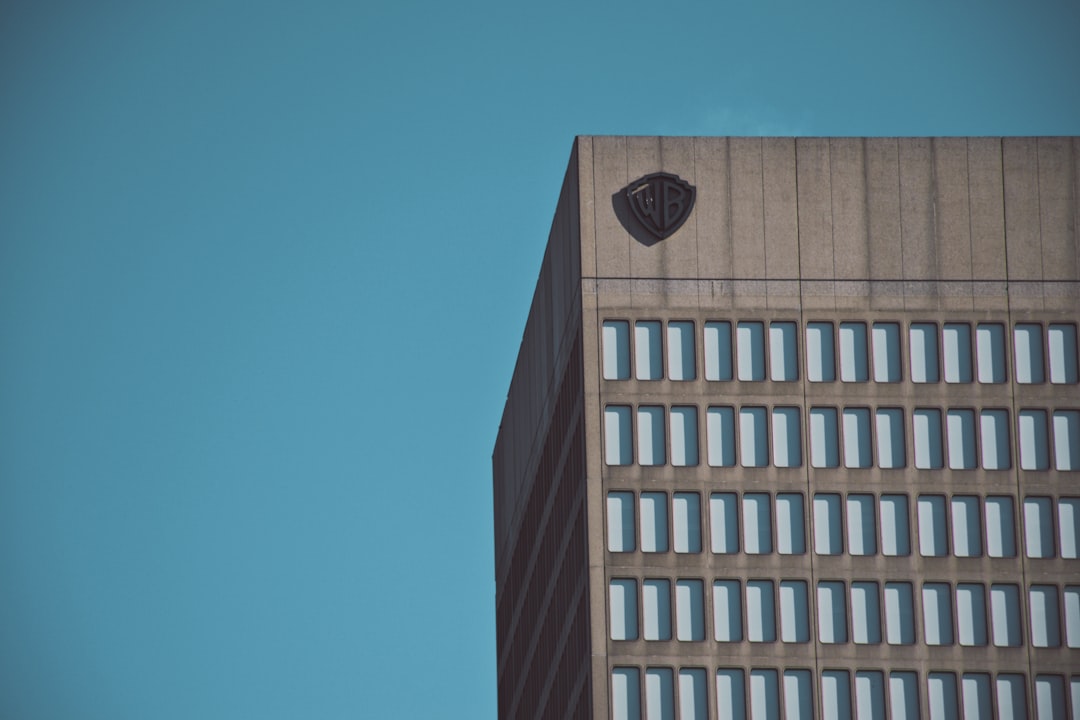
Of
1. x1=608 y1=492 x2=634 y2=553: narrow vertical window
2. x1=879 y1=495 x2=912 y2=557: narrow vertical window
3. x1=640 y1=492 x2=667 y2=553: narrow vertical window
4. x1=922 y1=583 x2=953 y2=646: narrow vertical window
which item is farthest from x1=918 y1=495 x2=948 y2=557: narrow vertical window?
x1=608 y1=492 x2=634 y2=553: narrow vertical window

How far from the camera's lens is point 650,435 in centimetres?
12025

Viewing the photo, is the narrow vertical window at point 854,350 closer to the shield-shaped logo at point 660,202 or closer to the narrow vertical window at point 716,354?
the narrow vertical window at point 716,354

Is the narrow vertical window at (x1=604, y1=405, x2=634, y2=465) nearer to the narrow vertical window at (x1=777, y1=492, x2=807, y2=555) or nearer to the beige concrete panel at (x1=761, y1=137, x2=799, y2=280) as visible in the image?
the narrow vertical window at (x1=777, y1=492, x2=807, y2=555)

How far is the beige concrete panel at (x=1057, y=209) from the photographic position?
12406 cm

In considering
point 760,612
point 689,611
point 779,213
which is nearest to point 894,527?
point 760,612

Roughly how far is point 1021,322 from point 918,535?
962 cm

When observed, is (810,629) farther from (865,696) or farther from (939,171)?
(939,171)

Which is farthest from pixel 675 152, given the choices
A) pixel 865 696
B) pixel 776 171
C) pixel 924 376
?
pixel 865 696

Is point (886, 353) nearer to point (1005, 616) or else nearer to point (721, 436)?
point (721, 436)

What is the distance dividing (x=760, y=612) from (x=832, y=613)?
9.15ft

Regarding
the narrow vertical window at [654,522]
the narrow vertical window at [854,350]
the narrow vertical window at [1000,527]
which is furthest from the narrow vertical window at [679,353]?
the narrow vertical window at [1000,527]

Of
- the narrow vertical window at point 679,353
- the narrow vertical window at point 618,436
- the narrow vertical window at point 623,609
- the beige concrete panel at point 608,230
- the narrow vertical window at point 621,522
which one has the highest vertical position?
the beige concrete panel at point 608,230

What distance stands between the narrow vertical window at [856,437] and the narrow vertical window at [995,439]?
15.3 feet

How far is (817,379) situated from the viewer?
121750 millimetres
